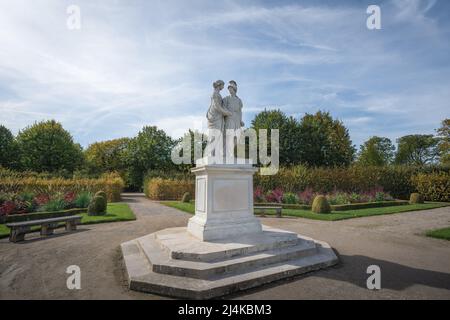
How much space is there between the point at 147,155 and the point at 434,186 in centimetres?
3534

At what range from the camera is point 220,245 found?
5.47 metres

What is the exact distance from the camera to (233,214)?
20.9 ft

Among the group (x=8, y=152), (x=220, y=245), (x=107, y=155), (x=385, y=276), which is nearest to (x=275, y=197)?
(x=220, y=245)

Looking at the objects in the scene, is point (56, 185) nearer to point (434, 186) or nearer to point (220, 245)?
point (220, 245)

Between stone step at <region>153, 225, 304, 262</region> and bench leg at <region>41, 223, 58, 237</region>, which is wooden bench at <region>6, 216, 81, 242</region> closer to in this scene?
bench leg at <region>41, 223, 58, 237</region>

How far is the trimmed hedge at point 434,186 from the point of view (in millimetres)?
22297

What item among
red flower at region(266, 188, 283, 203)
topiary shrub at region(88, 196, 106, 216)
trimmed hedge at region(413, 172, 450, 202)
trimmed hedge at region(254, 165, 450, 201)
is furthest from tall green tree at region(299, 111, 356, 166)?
topiary shrub at region(88, 196, 106, 216)

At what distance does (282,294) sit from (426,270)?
3338 mm

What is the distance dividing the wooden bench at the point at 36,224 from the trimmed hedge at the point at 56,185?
9.03m

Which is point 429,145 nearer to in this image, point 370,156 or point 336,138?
point 370,156

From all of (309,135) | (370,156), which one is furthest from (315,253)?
(370,156)

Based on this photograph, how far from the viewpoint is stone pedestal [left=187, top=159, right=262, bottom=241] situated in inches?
238

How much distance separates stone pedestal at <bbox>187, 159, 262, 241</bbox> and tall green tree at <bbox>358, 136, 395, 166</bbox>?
47406 mm

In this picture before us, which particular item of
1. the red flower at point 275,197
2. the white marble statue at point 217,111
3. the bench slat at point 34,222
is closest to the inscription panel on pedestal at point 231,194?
the white marble statue at point 217,111
